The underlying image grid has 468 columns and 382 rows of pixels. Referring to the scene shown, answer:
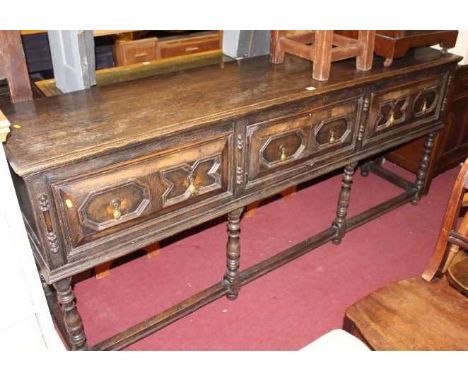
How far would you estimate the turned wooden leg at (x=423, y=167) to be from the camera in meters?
3.11

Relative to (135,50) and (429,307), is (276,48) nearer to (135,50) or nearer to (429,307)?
(429,307)

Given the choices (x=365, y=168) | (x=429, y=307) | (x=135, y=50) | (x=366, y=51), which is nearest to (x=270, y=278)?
(x=429, y=307)

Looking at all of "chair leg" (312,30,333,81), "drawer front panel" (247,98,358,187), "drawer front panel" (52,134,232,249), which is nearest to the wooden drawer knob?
"drawer front panel" (52,134,232,249)

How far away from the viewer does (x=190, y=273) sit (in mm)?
2682

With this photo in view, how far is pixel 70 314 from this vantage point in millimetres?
1851

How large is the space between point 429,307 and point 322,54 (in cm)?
123

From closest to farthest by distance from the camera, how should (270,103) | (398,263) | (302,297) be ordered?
(270,103) → (302,297) → (398,263)

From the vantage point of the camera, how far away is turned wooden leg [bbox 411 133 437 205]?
311 cm

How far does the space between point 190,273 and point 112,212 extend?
1.07 metres

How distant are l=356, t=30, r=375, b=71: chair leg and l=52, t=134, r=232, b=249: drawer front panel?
0.94 metres
